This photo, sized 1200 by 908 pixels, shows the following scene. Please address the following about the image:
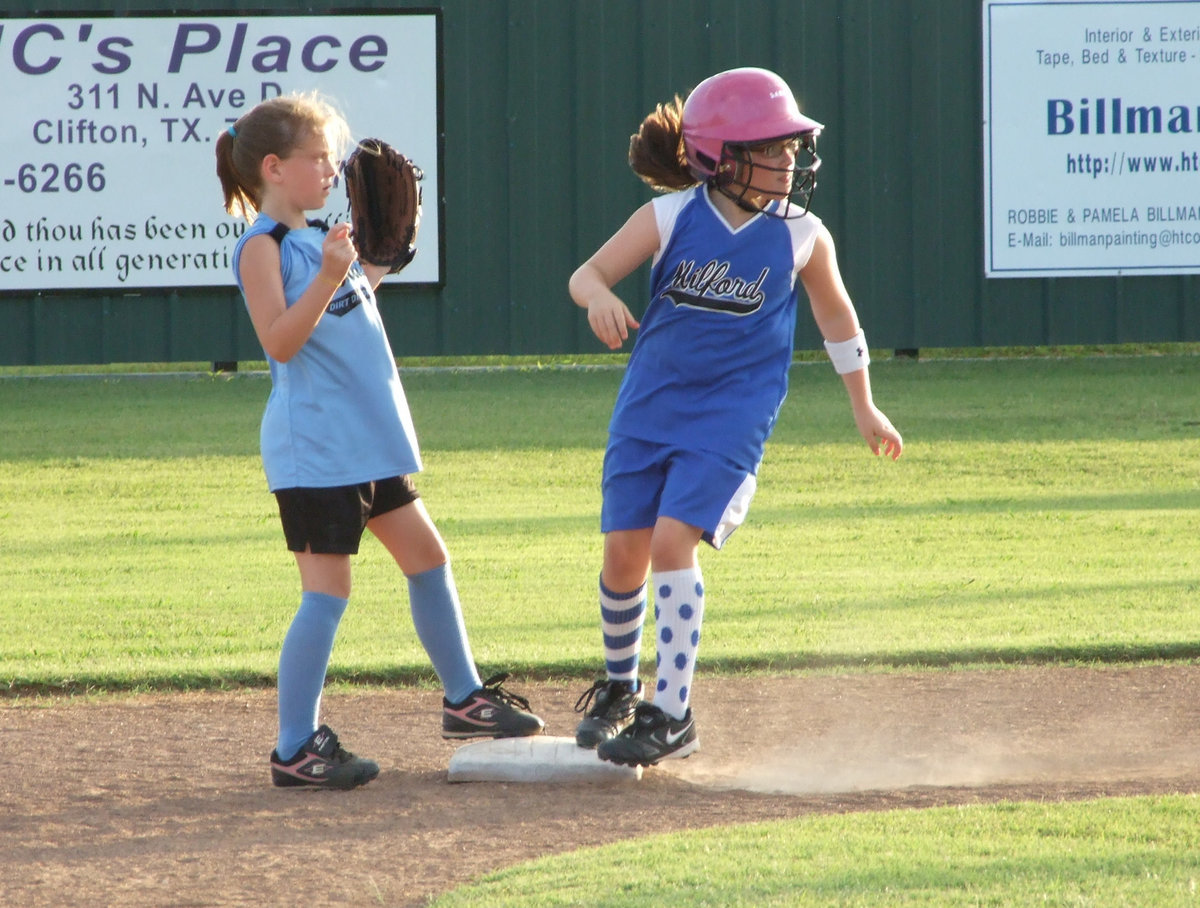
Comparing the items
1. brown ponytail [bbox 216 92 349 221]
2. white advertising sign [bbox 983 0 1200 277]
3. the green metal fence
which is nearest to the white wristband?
brown ponytail [bbox 216 92 349 221]

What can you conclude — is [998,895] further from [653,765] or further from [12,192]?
[12,192]

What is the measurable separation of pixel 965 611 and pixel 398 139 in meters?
9.59

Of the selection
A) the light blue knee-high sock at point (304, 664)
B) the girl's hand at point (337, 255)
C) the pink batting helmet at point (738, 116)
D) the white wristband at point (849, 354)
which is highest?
the pink batting helmet at point (738, 116)

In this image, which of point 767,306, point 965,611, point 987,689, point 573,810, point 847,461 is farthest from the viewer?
point 847,461

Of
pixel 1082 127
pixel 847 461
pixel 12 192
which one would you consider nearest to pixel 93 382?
pixel 12 192

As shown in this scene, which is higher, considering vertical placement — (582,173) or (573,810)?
(582,173)

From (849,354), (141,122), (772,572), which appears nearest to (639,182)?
(141,122)

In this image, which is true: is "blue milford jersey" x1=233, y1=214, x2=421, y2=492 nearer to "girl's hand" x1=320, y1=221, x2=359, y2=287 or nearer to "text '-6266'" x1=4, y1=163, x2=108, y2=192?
"girl's hand" x1=320, y1=221, x2=359, y2=287

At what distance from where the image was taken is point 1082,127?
15.0m

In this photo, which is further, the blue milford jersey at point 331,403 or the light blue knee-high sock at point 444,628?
the light blue knee-high sock at point 444,628

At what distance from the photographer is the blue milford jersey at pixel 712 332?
4094 mm

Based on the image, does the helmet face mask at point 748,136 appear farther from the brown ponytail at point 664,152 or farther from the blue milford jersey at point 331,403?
the blue milford jersey at point 331,403

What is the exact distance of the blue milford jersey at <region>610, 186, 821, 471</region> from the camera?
13.4 ft

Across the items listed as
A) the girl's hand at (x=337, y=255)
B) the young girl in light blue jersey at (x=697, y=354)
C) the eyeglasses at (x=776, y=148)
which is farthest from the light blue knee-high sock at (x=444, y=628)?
the eyeglasses at (x=776, y=148)
